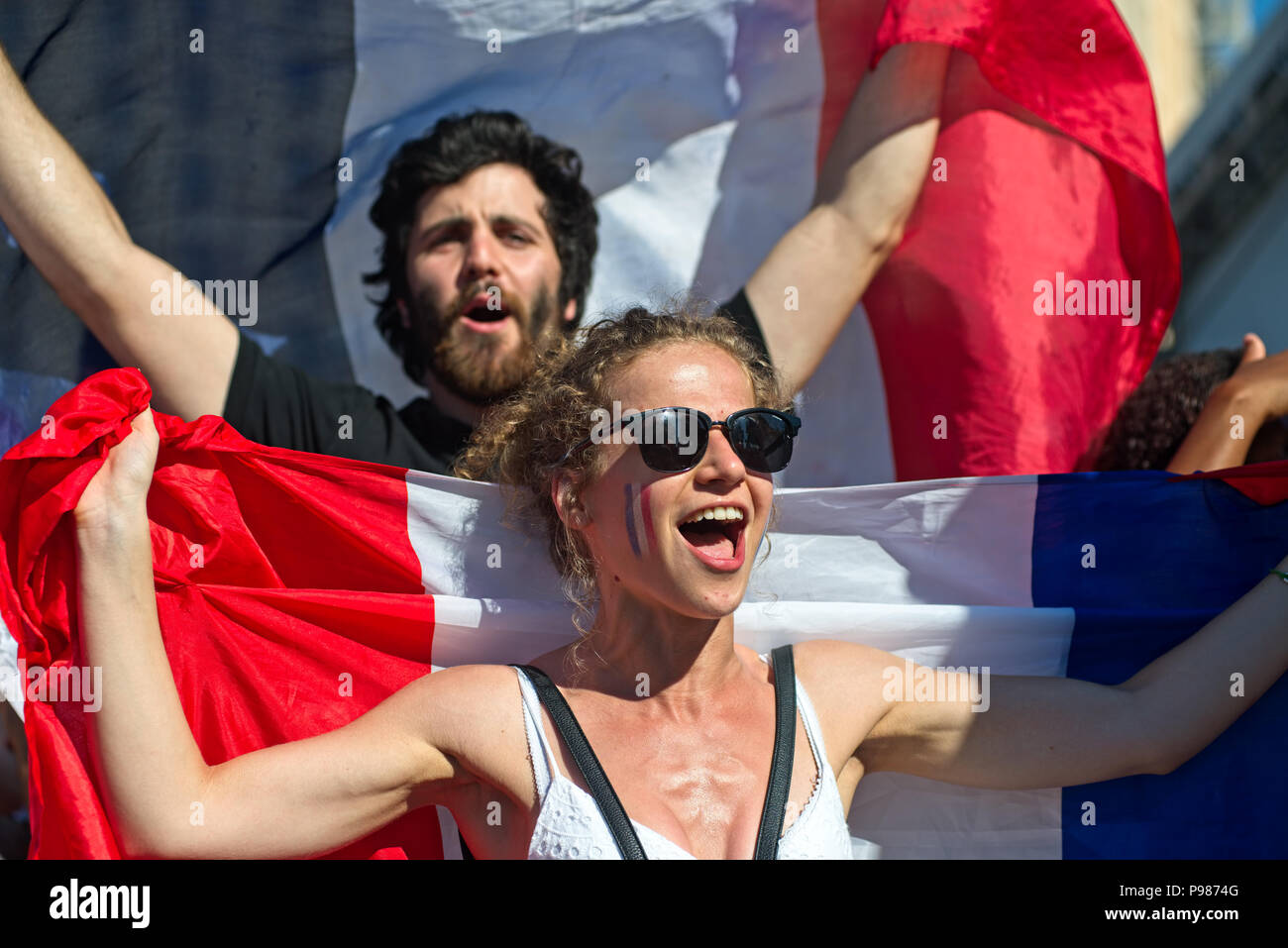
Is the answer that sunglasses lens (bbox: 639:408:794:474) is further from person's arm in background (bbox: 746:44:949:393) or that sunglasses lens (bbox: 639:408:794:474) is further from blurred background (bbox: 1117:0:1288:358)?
blurred background (bbox: 1117:0:1288:358)

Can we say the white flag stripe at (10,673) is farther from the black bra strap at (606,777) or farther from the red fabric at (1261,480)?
the red fabric at (1261,480)

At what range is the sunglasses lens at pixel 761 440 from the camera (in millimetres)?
2139

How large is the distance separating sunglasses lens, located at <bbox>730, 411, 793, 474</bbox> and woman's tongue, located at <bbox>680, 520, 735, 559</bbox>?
0.13m

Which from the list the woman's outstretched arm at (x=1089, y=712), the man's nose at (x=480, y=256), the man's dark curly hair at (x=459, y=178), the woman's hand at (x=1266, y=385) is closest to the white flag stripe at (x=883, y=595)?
the woman's outstretched arm at (x=1089, y=712)

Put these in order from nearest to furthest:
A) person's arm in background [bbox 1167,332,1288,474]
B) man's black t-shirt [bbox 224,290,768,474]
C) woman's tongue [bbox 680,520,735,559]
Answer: woman's tongue [bbox 680,520,735,559], person's arm in background [bbox 1167,332,1288,474], man's black t-shirt [bbox 224,290,768,474]

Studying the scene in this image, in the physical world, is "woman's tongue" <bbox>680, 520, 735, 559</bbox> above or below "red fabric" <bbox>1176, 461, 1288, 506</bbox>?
below

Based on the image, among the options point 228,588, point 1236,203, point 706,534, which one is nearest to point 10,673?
point 228,588

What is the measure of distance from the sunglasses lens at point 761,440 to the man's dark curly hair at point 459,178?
5.11 ft

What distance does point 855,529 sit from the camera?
Answer: 2744mm

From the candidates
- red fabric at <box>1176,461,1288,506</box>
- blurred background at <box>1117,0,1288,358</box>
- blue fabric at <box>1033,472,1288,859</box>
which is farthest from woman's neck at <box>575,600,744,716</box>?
blurred background at <box>1117,0,1288,358</box>

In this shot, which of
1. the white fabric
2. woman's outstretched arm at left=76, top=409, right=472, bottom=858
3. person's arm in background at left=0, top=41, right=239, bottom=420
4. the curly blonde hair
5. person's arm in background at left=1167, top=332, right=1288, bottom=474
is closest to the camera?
woman's outstretched arm at left=76, top=409, right=472, bottom=858

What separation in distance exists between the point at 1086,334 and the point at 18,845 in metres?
3.13

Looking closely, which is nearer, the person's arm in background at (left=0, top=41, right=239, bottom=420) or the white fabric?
the person's arm in background at (left=0, top=41, right=239, bottom=420)

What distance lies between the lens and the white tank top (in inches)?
78.3
